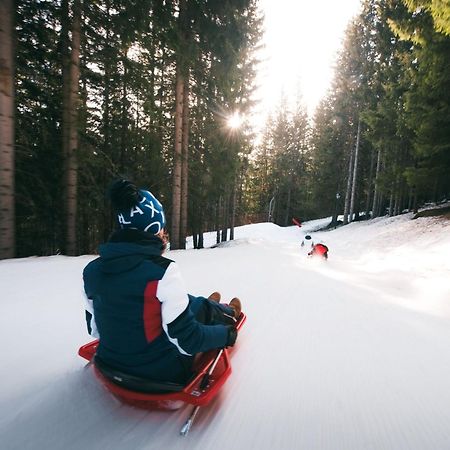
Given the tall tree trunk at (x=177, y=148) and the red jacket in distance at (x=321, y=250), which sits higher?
the tall tree trunk at (x=177, y=148)

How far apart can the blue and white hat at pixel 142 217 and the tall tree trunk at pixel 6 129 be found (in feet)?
21.5

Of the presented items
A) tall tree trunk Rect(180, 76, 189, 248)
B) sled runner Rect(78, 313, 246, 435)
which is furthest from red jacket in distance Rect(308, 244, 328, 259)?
sled runner Rect(78, 313, 246, 435)

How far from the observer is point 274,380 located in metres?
2.79

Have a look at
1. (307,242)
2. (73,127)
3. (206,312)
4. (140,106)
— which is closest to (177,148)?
Result: (140,106)

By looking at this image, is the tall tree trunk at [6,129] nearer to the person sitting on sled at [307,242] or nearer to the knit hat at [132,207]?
the knit hat at [132,207]

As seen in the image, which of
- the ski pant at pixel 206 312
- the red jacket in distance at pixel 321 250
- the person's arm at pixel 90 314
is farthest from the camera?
the red jacket in distance at pixel 321 250

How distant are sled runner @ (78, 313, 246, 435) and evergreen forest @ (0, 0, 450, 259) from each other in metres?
3.90

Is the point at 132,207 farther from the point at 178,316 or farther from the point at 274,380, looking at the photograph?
the point at 274,380

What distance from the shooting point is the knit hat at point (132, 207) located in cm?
210

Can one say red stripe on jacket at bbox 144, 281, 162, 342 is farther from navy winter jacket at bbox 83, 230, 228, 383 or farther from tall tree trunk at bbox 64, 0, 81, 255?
tall tree trunk at bbox 64, 0, 81, 255

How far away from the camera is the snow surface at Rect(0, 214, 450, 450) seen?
6.75 feet

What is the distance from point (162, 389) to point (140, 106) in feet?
42.1

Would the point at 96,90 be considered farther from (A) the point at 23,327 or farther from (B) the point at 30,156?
(A) the point at 23,327

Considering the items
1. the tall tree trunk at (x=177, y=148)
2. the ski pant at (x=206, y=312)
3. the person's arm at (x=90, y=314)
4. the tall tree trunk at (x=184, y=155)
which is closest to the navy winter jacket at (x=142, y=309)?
the person's arm at (x=90, y=314)
